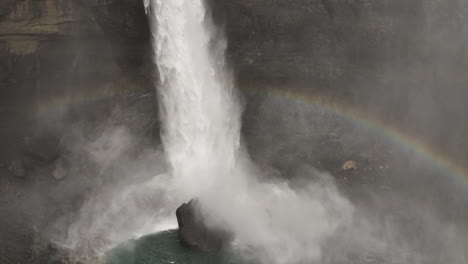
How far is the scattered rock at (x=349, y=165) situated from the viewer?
28094mm

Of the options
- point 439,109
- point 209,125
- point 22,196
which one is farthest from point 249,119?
point 22,196

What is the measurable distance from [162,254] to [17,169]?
25.4 feet

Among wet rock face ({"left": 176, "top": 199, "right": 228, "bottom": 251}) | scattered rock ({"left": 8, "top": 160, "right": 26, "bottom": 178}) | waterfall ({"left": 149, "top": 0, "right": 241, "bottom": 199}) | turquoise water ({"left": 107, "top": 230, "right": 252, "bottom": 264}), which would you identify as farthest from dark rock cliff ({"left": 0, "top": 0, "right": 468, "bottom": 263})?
turquoise water ({"left": 107, "top": 230, "right": 252, "bottom": 264})

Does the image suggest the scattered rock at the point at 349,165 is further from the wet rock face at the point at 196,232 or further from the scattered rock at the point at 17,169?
the scattered rock at the point at 17,169

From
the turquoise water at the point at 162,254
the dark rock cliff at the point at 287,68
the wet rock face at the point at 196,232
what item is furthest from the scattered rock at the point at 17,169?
the wet rock face at the point at 196,232

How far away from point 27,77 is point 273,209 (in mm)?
11589

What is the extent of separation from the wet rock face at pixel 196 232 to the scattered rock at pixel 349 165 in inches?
353

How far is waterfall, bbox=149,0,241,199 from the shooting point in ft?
79.7

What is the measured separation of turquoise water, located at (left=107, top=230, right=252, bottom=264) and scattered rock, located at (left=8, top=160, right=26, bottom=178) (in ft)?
19.6

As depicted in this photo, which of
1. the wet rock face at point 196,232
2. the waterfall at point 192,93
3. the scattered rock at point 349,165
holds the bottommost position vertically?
the wet rock face at point 196,232

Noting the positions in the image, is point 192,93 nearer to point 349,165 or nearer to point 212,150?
point 212,150

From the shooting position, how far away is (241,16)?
2569cm

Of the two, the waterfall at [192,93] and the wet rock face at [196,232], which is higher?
the waterfall at [192,93]

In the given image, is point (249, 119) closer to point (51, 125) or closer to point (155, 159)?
point (155, 159)
